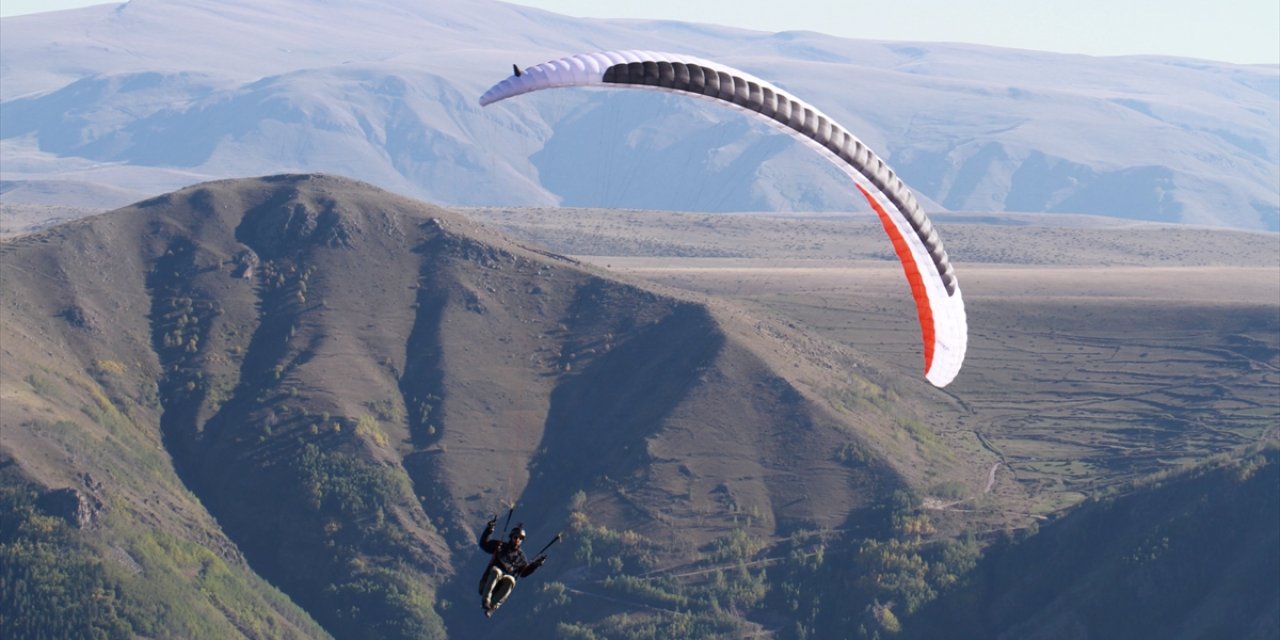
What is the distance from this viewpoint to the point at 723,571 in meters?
100

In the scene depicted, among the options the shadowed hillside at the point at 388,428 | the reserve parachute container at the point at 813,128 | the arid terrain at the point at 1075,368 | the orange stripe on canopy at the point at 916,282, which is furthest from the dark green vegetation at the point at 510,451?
the reserve parachute container at the point at 813,128

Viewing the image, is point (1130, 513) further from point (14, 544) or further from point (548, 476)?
point (14, 544)

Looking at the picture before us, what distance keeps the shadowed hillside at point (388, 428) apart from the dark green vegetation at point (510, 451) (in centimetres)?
23

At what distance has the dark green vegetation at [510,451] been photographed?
96.1 m

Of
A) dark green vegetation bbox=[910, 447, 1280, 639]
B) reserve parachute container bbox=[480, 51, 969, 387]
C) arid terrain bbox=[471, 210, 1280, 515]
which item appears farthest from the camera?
arid terrain bbox=[471, 210, 1280, 515]

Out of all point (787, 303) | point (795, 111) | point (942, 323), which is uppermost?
point (795, 111)

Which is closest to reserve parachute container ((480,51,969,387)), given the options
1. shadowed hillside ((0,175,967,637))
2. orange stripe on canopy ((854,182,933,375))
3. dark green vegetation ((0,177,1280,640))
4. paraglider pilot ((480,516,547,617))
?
orange stripe on canopy ((854,182,933,375))

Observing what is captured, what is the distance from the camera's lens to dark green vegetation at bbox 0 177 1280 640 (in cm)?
9606

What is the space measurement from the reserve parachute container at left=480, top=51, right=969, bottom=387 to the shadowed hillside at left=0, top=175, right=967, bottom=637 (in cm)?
5072

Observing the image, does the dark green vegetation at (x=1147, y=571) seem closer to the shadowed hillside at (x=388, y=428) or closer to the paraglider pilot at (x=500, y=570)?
the shadowed hillside at (x=388, y=428)

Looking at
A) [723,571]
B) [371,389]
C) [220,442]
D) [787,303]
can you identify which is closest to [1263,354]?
[787,303]

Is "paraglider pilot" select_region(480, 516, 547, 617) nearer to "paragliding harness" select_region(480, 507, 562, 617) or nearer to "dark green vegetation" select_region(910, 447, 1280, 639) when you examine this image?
"paragliding harness" select_region(480, 507, 562, 617)

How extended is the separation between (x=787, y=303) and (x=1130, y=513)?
56116 millimetres

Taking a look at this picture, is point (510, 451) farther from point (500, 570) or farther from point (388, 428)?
point (500, 570)
